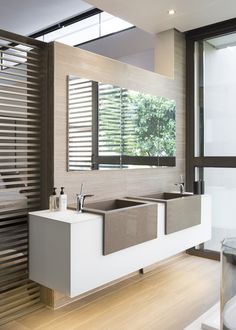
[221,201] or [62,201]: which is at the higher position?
[62,201]

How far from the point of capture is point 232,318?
4.40ft

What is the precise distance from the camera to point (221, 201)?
4035 mm

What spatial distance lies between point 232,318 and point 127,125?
2.41m

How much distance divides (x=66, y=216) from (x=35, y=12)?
3486 millimetres

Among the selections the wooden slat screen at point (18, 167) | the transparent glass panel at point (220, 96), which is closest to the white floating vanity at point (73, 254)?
the wooden slat screen at point (18, 167)

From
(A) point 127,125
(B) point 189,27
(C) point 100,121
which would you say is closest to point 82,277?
(C) point 100,121

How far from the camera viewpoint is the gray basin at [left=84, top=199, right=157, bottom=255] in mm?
2502

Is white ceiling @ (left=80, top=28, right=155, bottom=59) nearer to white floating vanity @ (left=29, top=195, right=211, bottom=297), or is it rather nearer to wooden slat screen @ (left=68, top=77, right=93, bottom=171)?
wooden slat screen @ (left=68, top=77, right=93, bottom=171)

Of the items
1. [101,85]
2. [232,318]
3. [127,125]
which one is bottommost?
[232,318]

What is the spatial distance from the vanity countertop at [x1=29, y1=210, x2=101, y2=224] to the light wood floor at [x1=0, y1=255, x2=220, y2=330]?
0.83 metres

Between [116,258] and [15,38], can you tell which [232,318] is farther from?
[15,38]

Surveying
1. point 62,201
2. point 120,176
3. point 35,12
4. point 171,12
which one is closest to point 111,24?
point 35,12

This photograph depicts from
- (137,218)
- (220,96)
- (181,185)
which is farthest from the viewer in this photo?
(220,96)

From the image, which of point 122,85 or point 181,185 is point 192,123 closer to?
point 181,185
